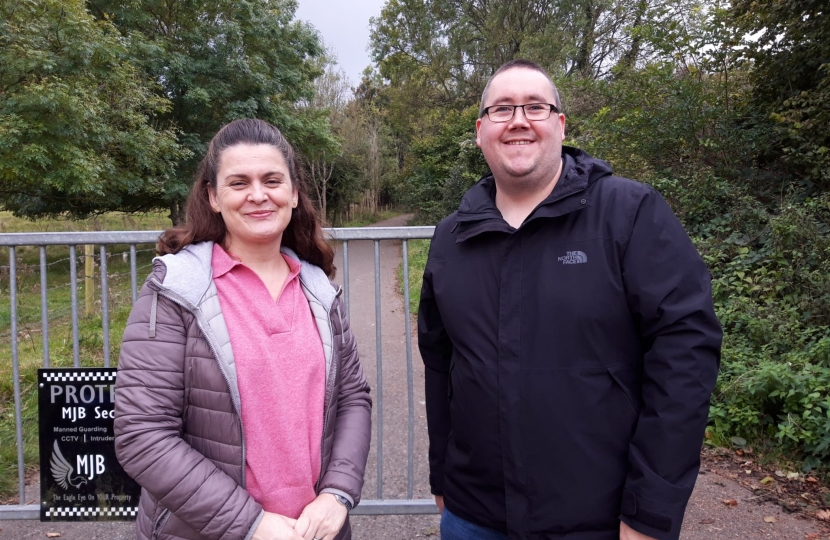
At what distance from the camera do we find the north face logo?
5.43 feet

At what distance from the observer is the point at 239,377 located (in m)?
1.68

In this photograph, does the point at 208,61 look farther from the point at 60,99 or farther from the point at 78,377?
the point at 78,377

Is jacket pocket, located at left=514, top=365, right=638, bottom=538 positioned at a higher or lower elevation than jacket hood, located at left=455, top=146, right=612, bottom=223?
lower

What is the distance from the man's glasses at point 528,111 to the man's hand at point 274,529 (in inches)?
Result: 56.9

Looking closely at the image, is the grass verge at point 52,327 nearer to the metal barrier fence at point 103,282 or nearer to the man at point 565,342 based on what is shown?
the metal barrier fence at point 103,282

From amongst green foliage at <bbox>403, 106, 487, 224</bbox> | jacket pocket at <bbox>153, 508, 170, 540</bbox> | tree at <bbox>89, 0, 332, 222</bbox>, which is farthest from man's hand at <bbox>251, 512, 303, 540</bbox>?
green foliage at <bbox>403, 106, 487, 224</bbox>

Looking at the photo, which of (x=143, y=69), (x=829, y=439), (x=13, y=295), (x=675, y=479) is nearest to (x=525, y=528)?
(x=675, y=479)

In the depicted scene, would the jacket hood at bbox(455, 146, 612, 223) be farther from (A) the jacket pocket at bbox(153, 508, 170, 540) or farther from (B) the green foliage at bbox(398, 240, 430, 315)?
(A) the jacket pocket at bbox(153, 508, 170, 540)

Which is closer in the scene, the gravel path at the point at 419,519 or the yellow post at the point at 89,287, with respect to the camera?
the gravel path at the point at 419,519

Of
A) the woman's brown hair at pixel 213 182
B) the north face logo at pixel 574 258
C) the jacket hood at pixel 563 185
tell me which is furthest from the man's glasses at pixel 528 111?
the woman's brown hair at pixel 213 182

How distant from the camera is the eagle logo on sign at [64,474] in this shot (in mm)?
2584

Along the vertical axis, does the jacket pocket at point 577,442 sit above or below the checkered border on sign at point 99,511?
above

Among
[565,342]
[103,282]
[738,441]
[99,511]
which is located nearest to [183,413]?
[565,342]

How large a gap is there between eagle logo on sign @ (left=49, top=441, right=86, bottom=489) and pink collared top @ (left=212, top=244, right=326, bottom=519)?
1.44 meters
